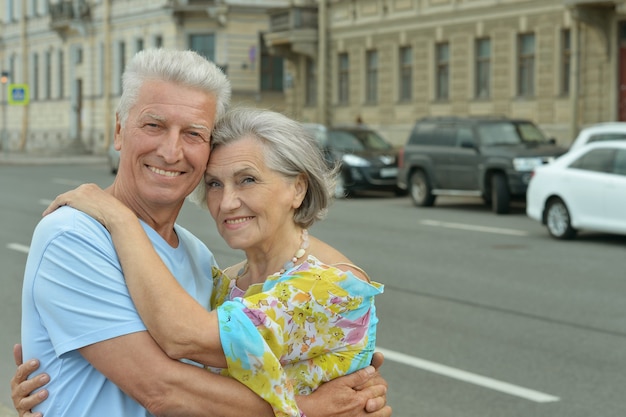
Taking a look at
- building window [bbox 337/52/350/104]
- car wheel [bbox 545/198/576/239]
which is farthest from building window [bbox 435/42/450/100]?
car wheel [bbox 545/198/576/239]

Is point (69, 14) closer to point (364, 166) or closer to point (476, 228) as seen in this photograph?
point (364, 166)

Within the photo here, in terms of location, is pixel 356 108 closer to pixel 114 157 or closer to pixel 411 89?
pixel 411 89

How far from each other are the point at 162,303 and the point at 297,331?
32 centimetres

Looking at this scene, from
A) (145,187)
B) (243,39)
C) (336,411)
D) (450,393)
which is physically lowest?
(450,393)

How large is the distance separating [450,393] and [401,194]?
74.2 ft

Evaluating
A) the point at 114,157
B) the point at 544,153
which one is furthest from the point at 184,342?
the point at 114,157

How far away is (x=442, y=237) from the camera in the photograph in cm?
1881

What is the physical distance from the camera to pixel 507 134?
25.5 m

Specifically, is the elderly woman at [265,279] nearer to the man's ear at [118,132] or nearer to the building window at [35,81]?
the man's ear at [118,132]

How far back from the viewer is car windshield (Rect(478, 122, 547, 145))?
2523 cm

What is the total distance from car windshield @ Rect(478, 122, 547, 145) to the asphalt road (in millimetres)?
3464

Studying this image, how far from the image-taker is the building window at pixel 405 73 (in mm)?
42969

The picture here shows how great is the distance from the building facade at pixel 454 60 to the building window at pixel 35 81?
82.4ft

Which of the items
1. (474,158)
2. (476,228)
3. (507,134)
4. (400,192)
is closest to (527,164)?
(474,158)
